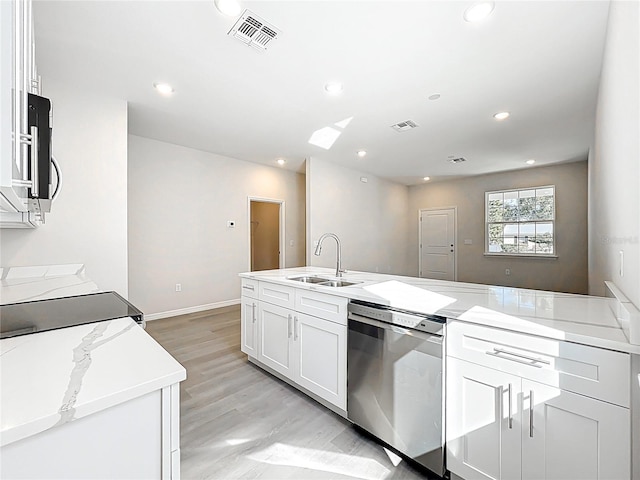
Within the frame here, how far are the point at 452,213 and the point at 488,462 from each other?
22.5ft

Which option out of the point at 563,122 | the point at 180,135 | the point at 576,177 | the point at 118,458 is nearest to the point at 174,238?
the point at 180,135

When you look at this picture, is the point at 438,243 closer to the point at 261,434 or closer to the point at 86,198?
the point at 261,434

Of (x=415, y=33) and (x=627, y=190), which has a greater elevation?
(x=415, y=33)

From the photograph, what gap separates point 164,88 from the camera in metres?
2.86

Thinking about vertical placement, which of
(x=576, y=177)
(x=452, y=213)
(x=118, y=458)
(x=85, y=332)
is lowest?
(x=118, y=458)

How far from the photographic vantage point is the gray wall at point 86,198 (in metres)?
2.62

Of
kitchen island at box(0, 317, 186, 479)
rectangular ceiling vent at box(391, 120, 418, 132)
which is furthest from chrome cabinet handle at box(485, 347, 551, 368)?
rectangular ceiling vent at box(391, 120, 418, 132)

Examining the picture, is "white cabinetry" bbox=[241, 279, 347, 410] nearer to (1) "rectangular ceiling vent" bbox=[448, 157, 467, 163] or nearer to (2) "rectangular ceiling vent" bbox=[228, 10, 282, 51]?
(2) "rectangular ceiling vent" bbox=[228, 10, 282, 51]

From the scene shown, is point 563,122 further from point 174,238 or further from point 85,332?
point 174,238

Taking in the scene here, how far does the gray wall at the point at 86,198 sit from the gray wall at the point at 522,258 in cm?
700

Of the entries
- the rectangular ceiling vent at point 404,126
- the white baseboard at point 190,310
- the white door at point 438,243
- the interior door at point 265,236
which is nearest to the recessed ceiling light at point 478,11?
the rectangular ceiling vent at point 404,126

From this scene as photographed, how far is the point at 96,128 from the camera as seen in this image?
2910 millimetres

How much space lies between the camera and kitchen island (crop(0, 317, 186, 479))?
0.51 meters

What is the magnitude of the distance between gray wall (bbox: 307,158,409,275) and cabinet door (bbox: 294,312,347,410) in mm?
3098
